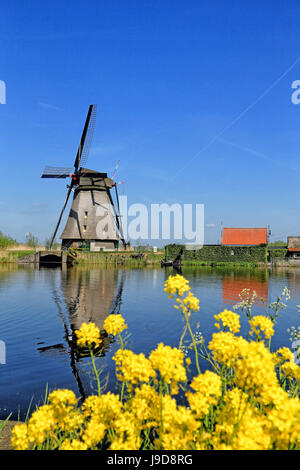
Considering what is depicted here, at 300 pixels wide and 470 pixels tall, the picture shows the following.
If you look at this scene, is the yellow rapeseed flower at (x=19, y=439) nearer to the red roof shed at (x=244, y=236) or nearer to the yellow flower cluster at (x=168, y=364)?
the yellow flower cluster at (x=168, y=364)

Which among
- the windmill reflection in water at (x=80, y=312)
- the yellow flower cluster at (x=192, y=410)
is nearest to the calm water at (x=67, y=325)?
the windmill reflection in water at (x=80, y=312)

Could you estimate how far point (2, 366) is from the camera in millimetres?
7109

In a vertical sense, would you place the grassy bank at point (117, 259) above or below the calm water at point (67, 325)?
above

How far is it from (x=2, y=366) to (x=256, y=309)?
33.2ft

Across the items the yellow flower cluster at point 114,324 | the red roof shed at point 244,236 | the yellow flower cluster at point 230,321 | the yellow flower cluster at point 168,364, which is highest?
the red roof shed at point 244,236

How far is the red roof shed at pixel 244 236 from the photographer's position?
174ft

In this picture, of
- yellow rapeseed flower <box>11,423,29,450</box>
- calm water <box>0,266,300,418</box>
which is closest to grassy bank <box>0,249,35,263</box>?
calm water <box>0,266,300,418</box>

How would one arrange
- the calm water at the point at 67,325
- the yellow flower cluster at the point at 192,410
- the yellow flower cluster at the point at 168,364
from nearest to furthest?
the yellow flower cluster at the point at 192,410, the yellow flower cluster at the point at 168,364, the calm water at the point at 67,325

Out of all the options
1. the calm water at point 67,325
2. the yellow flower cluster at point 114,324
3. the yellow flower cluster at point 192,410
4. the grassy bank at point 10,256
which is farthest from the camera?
→ the grassy bank at point 10,256

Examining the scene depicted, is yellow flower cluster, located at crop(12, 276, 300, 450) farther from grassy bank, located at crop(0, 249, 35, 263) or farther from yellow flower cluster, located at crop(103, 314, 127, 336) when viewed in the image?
grassy bank, located at crop(0, 249, 35, 263)
